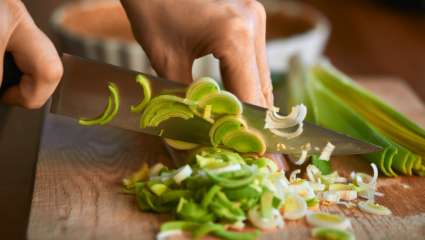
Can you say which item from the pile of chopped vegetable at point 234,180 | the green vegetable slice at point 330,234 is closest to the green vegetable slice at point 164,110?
the pile of chopped vegetable at point 234,180

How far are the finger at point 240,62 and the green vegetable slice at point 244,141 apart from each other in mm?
104

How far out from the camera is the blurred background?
2908 millimetres

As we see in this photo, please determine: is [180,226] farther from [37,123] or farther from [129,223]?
[37,123]

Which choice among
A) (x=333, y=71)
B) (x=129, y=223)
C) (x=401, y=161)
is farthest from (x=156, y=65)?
(x=333, y=71)

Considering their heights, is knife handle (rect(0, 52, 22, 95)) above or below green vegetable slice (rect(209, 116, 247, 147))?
above

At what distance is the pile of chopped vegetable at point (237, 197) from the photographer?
4.96 ft

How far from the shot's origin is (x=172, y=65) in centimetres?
192

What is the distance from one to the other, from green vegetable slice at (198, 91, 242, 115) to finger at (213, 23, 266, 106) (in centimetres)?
10

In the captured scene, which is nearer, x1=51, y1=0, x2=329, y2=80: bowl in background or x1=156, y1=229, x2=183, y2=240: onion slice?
x1=156, y1=229, x2=183, y2=240: onion slice

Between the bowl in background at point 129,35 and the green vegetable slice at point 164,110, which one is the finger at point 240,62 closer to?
the green vegetable slice at point 164,110

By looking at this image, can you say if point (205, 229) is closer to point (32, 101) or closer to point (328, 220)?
point (328, 220)

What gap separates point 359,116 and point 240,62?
0.48m

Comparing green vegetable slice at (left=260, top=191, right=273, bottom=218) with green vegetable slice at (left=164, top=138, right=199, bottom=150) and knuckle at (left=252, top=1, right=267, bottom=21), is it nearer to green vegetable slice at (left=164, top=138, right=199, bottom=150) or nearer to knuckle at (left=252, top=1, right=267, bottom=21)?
green vegetable slice at (left=164, top=138, right=199, bottom=150)

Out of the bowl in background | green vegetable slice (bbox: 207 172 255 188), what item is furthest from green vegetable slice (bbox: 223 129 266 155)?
the bowl in background
